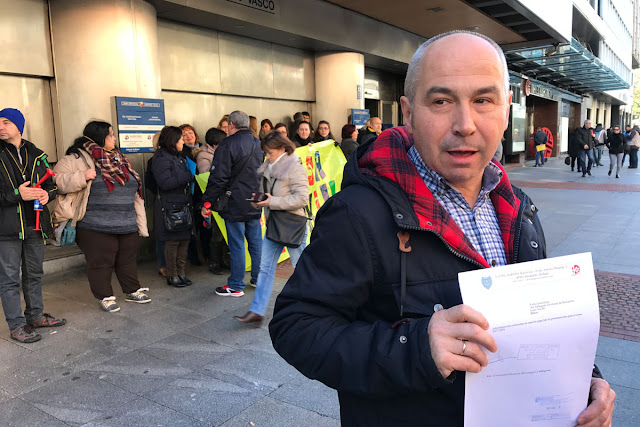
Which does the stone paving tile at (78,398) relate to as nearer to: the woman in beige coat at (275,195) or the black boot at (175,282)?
the woman in beige coat at (275,195)

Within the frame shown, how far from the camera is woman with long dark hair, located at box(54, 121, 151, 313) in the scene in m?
5.07

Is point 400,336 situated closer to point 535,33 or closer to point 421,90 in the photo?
point 421,90

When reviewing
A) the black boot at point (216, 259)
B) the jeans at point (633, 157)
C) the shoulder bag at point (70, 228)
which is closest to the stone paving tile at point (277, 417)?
the shoulder bag at point (70, 228)

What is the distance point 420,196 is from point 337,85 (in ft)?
35.5

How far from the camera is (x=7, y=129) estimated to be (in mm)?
4426

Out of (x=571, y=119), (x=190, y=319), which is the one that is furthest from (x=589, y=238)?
(x=571, y=119)

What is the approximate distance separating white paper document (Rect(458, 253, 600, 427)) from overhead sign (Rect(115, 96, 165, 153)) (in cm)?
676

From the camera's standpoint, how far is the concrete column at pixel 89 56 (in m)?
6.77

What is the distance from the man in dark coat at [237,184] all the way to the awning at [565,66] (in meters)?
13.8

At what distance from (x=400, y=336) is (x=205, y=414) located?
2.51 metres

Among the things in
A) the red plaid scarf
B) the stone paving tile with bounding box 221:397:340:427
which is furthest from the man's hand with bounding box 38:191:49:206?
the stone paving tile with bounding box 221:397:340:427

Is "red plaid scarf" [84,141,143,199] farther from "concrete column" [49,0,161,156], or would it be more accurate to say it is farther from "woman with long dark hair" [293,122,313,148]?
"woman with long dark hair" [293,122,313,148]

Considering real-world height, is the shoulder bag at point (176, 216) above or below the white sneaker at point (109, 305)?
above

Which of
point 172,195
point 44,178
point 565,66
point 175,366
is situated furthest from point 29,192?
point 565,66
